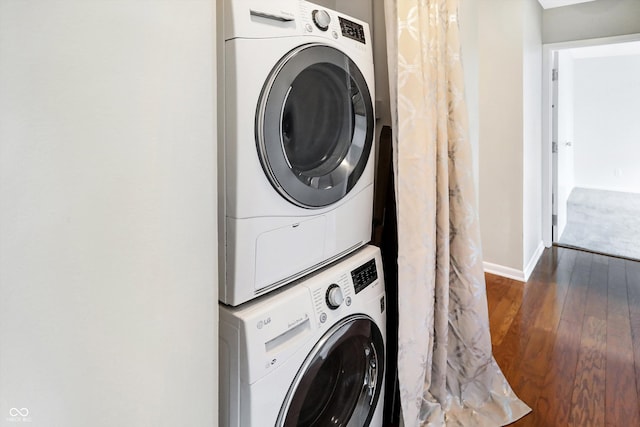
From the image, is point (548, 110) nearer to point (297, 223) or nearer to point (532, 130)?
point (532, 130)

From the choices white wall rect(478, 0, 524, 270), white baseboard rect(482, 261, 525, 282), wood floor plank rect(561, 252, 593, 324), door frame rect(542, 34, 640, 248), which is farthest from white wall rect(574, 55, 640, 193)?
white baseboard rect(482, 261, 525, 282)

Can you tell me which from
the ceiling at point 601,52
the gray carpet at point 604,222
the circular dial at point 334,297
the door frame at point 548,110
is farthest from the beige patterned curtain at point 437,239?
the ceiling at point 601,52

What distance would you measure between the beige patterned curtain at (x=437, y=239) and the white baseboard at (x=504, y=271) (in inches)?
61.9

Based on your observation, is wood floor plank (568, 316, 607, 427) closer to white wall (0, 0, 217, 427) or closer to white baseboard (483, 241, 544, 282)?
white baseboard (483, 241, 544, 282)

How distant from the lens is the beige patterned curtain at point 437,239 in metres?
1.34

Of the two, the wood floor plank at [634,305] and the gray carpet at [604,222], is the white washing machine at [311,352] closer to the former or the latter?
the wood floor plank at [634,305]

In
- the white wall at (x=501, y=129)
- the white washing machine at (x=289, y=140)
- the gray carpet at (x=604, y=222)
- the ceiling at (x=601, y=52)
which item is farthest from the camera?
the ceiling at (x=601, y=52)

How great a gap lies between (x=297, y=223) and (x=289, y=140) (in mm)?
240

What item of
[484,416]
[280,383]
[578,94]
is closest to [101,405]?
[280,383]

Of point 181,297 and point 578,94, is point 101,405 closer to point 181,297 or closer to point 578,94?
point 181,297

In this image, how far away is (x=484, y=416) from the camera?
1597 mm

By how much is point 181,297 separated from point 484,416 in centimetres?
151

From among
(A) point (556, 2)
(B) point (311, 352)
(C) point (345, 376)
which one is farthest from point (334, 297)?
(A) point (556, 2)

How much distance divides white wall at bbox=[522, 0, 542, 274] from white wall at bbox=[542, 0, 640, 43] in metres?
0.15
